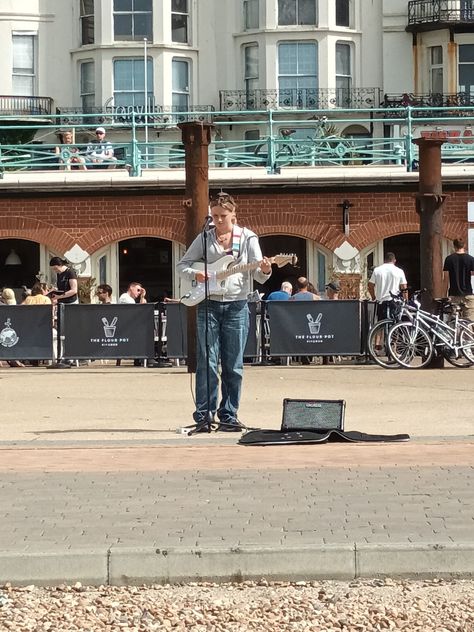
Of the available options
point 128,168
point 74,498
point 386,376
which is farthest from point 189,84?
point 74,498

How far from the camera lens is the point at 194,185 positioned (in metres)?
18.5

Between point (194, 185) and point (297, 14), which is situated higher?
point (297, 14)

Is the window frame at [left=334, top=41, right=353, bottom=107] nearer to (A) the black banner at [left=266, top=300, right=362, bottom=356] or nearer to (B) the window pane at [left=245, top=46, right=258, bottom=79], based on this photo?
(B) the window pane at [left=245, top=46, right=258, bottom=79]

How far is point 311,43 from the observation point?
5031 cm

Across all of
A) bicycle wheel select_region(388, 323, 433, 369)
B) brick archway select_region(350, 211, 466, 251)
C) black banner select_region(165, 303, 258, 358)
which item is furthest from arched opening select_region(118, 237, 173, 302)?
bicycle wheel select_region(388, 323, 433, 369)

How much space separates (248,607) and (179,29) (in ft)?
149

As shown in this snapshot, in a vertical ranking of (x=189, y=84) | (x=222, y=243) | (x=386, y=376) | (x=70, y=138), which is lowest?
(x=386, y=376)

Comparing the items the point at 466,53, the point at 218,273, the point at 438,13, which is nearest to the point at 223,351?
the point at 218,273

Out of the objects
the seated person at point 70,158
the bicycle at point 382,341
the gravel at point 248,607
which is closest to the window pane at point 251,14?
the seated person at point 70,158

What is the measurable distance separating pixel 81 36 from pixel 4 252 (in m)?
20.3

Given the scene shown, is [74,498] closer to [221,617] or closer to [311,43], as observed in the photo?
[221,617]

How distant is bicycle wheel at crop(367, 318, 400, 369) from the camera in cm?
2059

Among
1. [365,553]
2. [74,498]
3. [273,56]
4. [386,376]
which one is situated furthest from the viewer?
[273,56]

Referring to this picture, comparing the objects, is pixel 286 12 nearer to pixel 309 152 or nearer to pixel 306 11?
pixel 306 11
